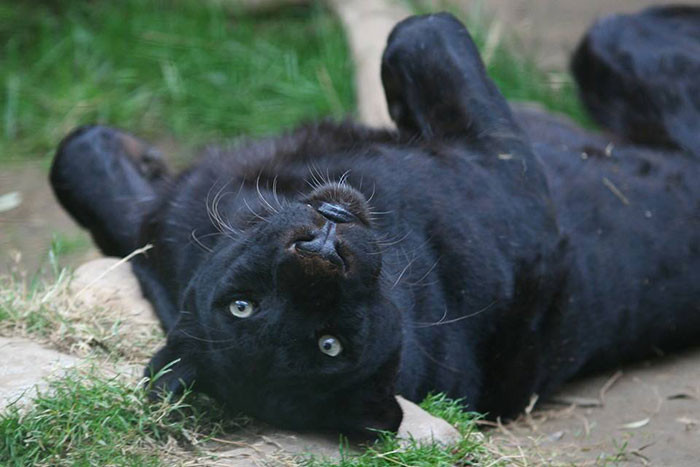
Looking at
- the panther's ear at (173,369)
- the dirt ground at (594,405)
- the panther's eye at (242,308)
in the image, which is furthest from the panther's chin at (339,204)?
the dirt ground at (594,405)

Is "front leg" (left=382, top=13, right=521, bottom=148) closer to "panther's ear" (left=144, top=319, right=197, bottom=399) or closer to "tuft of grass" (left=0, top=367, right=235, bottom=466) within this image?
"panther's ear" (left=144, top=319, right=197, bottom=399)

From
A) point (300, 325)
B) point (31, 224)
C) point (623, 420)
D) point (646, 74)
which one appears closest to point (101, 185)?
point (31, 224)

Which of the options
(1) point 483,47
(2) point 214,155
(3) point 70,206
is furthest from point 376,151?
(1) point 483,47

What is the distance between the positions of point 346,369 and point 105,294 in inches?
56.8

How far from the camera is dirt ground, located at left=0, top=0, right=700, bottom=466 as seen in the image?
3.79m

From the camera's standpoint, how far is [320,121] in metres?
4.51

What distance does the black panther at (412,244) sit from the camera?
3.12m

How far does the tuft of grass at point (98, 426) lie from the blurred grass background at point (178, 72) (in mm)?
3450

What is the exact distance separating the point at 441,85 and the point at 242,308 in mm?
1753

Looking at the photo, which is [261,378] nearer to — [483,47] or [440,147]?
[440,147]

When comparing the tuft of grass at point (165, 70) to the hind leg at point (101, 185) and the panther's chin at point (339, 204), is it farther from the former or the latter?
the panther's chin at point (339, 204)

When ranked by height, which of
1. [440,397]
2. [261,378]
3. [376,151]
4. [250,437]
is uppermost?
[376,151]

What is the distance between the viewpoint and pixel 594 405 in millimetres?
4402

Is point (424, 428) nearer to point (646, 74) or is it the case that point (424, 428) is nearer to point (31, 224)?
point (646, 74)
